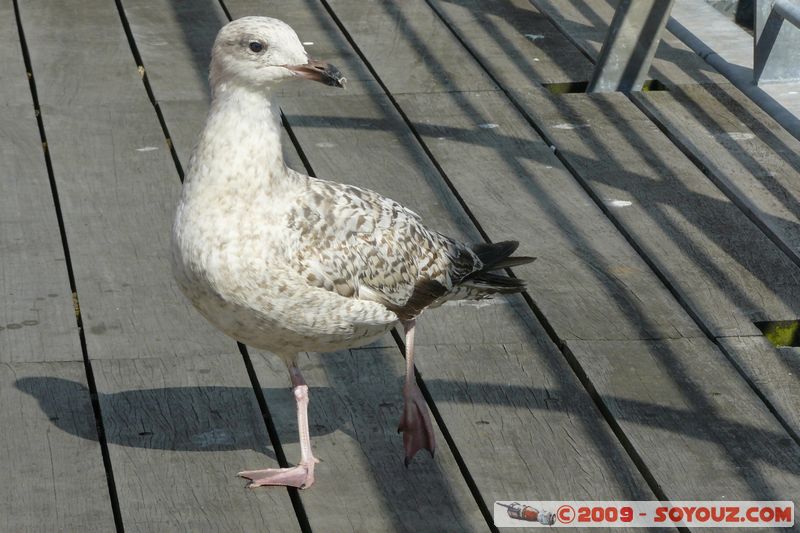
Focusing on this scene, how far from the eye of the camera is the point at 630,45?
5.70 m

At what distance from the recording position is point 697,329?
158 inches

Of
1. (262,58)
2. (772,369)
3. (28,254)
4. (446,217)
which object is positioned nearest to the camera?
(262,58)

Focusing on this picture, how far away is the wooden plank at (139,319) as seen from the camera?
3250 millimetres

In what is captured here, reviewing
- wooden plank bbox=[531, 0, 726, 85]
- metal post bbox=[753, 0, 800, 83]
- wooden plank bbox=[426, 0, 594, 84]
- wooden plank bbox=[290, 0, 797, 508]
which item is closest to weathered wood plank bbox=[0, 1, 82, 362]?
wooden plank bbox=[290, 0, 797, 508]

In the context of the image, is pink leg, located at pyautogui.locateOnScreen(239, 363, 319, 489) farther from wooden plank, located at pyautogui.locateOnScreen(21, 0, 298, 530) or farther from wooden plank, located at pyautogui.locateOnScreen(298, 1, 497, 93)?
wooden plank, located at pyautogui.locateOnScreen(298, 1, 497, 93)

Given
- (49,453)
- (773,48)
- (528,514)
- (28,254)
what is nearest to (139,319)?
(28,254)

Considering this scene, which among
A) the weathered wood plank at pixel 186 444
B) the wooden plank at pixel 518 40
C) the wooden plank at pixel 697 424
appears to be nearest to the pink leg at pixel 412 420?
the wooden plank at pixel 697 424

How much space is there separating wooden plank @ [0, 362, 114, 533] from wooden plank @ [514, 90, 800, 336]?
1896mm

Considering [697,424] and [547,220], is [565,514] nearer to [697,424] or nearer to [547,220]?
[697,424]

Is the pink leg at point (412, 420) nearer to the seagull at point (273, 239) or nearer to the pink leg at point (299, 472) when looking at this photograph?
the seagull at point (273, 239)

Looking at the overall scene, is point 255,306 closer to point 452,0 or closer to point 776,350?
point 776,350

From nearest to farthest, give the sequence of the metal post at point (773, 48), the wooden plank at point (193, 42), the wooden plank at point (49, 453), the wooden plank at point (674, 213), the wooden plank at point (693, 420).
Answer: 1. the wooden plank at point (49, 453)
2. the wooden plank at point (693, 420)
3. the wooden plank at point (674, 213)
4. the wooden plank at point (193, 42)
5. the metal post at point (773, 48)

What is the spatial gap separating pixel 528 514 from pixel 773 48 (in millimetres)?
3180

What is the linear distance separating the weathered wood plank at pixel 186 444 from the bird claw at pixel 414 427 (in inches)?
13.6
